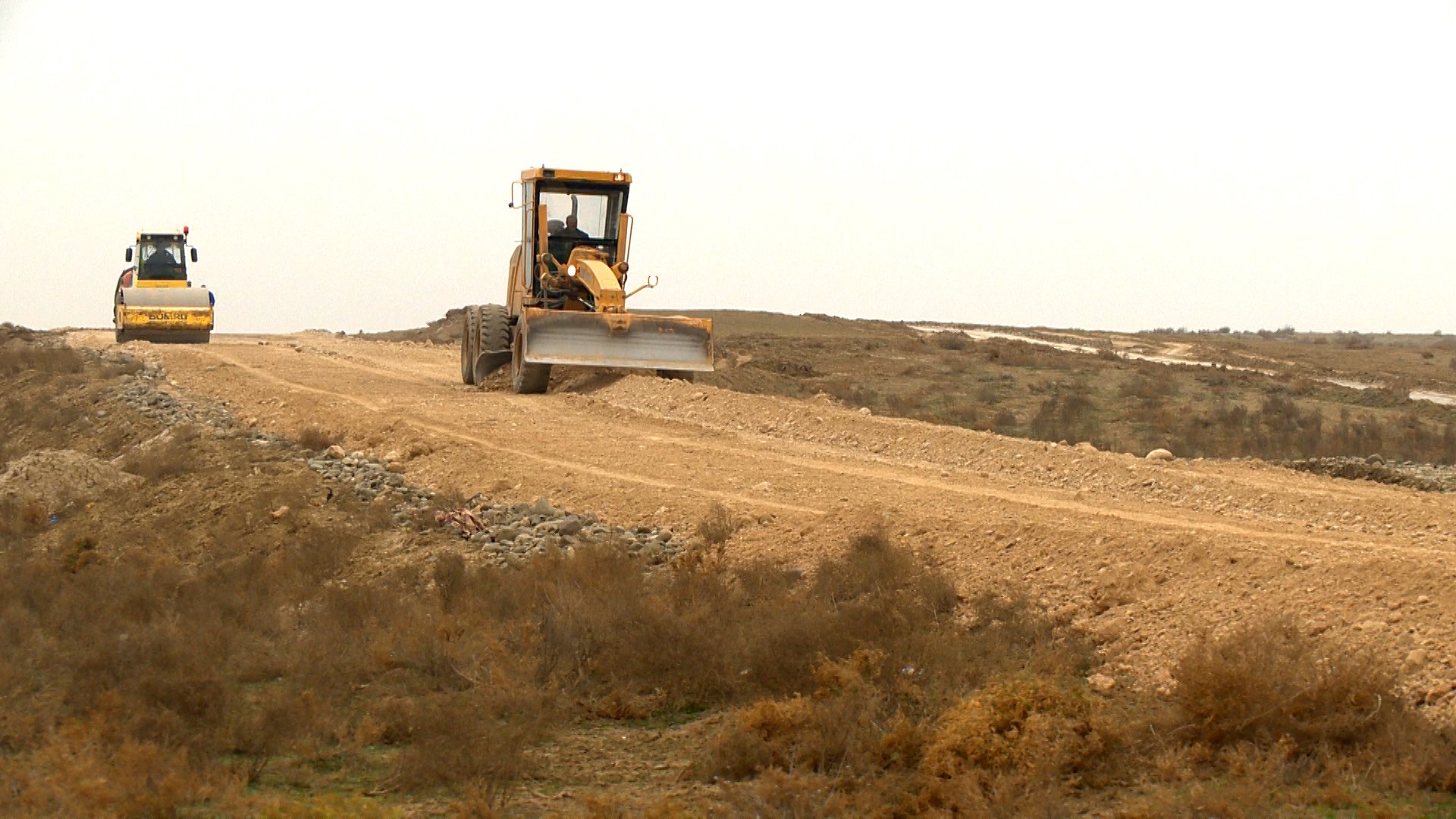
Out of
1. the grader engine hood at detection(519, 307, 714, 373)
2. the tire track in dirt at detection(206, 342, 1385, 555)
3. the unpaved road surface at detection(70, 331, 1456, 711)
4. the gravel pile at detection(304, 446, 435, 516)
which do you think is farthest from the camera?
the grader engine hood at detection(519, 307, 714, 373)

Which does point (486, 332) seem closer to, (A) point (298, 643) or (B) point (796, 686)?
(A) point (298, 643)

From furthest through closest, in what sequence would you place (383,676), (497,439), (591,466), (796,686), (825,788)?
(497,439), (591,466), (383,676), (796,686), (825,788)

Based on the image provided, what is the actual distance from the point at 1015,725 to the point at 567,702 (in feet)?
9.27

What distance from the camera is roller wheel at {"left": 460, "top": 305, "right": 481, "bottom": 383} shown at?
23906 mm

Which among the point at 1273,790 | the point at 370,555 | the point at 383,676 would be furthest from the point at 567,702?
the point at 370,555

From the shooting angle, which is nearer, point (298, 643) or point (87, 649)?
point (87, 649)

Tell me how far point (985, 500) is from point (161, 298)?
27.5 m

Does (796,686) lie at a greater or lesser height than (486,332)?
lesser

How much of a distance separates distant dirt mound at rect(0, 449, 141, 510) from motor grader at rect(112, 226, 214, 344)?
695 inches

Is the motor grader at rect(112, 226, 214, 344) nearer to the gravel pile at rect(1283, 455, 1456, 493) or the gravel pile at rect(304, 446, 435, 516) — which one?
the gravel pile at rect(304, 446, 435, 516)

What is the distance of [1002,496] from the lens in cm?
1239

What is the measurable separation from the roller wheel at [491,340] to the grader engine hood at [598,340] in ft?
6.09

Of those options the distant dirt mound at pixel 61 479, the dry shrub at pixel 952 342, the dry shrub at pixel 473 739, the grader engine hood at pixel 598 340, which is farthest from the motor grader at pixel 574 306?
the dry shrub at pixel 952 342

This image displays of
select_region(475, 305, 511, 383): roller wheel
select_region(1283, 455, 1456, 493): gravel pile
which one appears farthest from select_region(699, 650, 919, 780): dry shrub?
select_region(475, 305, 511, 383): roller wheel
